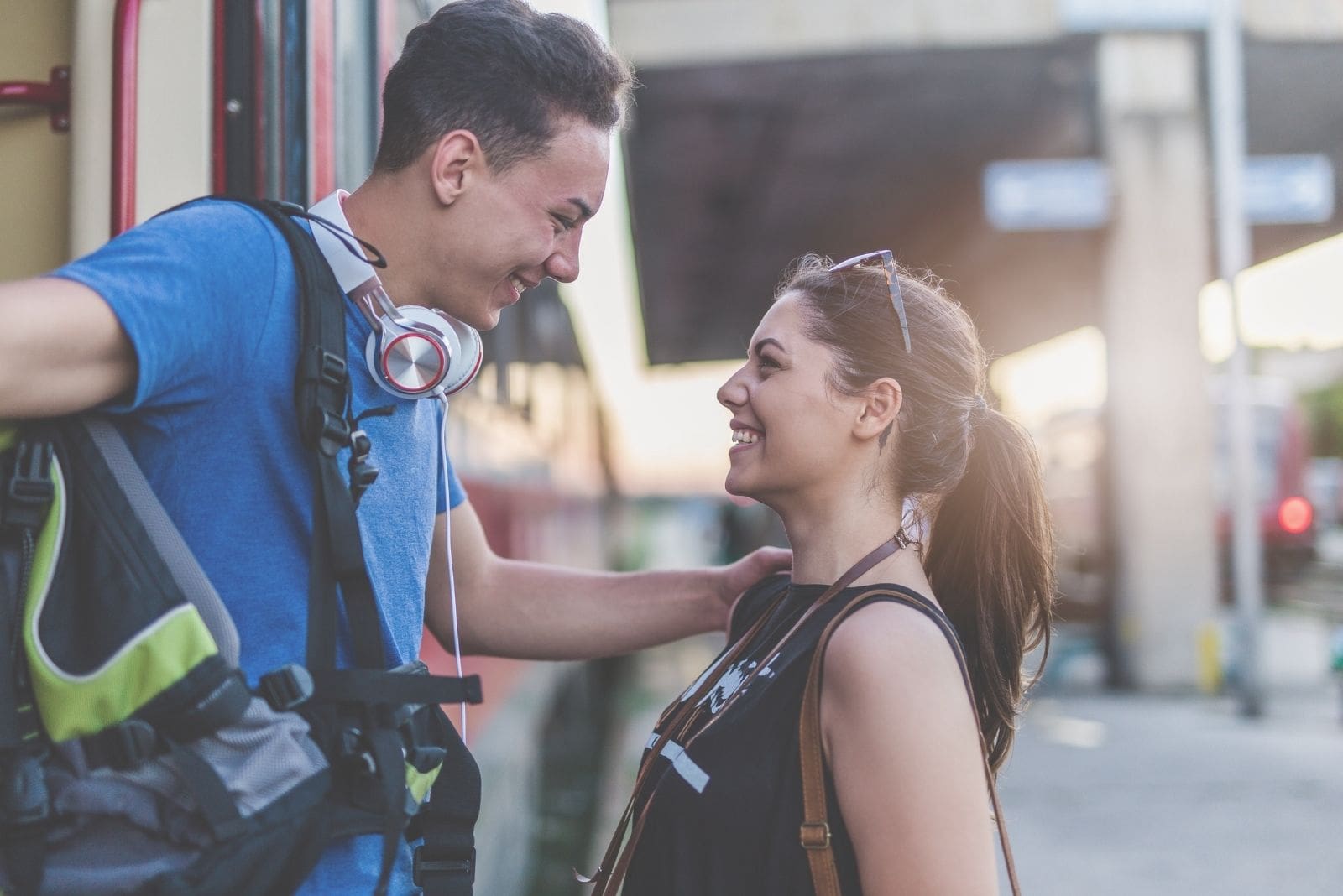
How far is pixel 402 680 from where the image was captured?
4.48ft

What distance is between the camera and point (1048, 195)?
887 centimetres

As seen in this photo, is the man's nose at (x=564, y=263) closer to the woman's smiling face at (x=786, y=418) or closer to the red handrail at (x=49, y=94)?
the woman's smiling face at (x=786, y=418)

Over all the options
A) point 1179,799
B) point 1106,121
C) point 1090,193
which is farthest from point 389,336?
point 1106,121

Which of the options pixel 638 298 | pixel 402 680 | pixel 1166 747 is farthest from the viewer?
pixel 638 298

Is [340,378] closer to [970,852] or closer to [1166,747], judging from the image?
[970,852]

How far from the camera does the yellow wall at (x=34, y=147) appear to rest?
197 centimetres

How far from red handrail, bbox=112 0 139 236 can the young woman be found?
91cm

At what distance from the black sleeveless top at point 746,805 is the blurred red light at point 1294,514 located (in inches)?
766

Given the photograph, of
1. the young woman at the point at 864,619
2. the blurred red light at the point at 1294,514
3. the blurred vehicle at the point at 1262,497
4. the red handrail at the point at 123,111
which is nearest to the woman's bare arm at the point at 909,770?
the young woman at the point at 864,619

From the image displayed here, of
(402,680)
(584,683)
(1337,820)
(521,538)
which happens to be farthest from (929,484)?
(584,683)

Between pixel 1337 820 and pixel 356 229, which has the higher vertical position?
pixel 356 229

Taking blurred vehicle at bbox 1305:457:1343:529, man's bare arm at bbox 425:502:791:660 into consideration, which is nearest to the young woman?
man's bare arm at bbox 425:502:791:660

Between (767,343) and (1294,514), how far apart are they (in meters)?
19.4

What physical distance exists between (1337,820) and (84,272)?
6.15m
